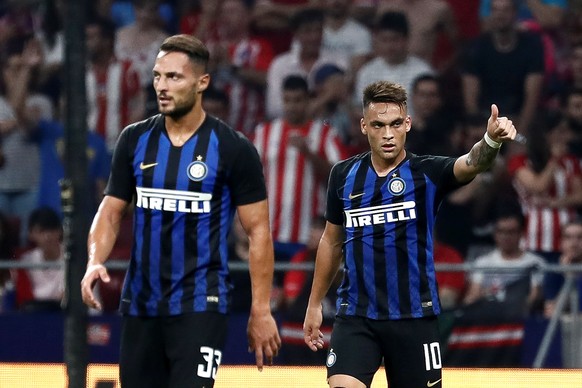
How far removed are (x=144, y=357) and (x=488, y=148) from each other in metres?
1.70

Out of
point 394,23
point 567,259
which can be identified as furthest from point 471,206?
point 394,23

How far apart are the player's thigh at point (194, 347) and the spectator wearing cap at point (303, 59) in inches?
209

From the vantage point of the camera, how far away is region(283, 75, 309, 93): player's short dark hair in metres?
10.1

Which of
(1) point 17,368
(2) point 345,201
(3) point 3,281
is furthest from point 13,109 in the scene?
(2) point 345,201

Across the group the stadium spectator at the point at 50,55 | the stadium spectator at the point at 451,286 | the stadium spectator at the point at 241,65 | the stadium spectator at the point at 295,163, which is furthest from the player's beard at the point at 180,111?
the stadium spectator at the point at 50,55

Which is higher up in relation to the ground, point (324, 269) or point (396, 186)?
point (396, 186)

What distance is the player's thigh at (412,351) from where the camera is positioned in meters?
5.77

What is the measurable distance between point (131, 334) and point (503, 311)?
3.96 meters

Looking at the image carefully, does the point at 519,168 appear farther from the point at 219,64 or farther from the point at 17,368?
the point at 17,368

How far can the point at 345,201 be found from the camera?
593 centimetres

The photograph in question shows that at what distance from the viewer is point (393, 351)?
19.0 feet

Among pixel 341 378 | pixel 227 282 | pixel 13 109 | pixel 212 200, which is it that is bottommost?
pixel 341 378

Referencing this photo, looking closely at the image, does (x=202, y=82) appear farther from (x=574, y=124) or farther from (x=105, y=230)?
(x=574, y=124)

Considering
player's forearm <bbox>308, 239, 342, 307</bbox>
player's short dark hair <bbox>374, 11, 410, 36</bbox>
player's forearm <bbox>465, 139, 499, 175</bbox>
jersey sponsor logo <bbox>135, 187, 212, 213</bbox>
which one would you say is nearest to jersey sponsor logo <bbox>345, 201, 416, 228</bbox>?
player's forearm <bbox>308, 239, 342, 307</bbox>
